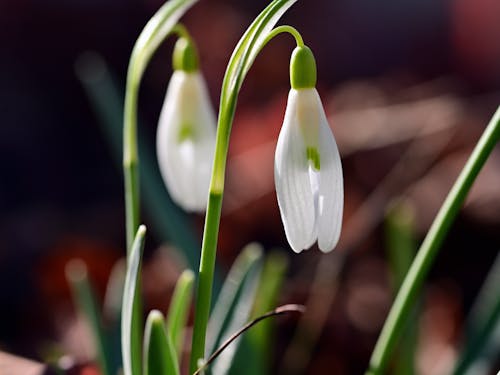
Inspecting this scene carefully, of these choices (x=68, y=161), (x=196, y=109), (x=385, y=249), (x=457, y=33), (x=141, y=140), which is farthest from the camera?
(x=457, y=33)

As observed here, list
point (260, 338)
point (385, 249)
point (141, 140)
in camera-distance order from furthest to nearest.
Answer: point (385, 249), point (141, 140), point (260, 338)

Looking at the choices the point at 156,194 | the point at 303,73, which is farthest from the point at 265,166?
the point at 303,73

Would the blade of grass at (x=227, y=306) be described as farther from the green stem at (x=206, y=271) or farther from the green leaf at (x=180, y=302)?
the green stem at (x=206, y=271)

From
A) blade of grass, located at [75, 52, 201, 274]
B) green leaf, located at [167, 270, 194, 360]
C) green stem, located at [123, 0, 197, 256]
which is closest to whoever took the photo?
green stem, located at [123, 0, 197, 256]

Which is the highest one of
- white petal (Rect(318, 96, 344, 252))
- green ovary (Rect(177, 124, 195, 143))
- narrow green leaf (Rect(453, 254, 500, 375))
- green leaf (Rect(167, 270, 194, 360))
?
green ovary (Rect(177, 124, 195, 143))

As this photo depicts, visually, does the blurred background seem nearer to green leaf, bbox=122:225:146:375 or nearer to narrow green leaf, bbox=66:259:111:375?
narrow green leaf, bbox=66:259:111:375

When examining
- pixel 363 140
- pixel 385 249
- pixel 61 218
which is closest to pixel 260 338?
pixel 385 249

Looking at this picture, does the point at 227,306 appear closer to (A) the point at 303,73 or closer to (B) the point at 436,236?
(B) the point at 436,236

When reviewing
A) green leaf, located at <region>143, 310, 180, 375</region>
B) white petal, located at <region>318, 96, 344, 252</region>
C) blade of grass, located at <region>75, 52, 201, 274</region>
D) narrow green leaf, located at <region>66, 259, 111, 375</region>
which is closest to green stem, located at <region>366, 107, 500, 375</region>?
white petal, located at <region>318, 96, 344, 252</region>

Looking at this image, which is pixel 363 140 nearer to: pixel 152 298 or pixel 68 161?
pixel 152 298
